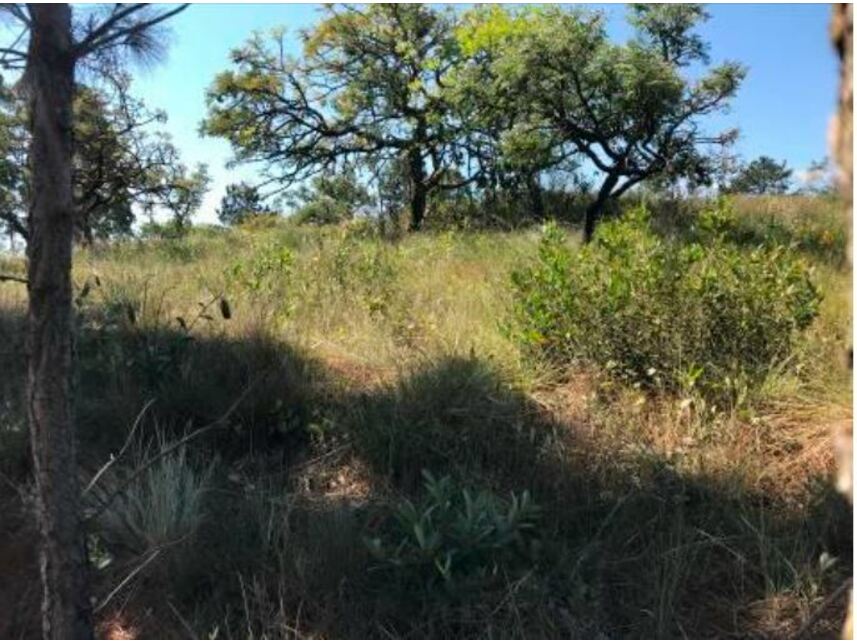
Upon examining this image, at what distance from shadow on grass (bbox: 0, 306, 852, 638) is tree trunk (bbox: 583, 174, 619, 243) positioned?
6.53 metres

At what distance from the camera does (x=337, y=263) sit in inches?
329

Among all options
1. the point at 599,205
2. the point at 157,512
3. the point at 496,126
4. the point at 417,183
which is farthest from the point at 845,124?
the point at 417,183

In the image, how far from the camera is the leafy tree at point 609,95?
11.6 m

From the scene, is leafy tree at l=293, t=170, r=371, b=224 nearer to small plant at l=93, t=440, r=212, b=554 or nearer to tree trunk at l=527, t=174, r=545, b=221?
tree trunk at l=527, t=174, r=545, b=221

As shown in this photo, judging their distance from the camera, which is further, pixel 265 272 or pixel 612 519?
pixel 265 272

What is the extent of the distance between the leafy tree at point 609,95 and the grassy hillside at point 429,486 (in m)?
6.27

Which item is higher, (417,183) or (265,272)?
(417,183)

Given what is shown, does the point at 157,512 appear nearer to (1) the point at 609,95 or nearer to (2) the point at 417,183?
(1) the point at 609,95

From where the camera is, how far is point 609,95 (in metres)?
11.7

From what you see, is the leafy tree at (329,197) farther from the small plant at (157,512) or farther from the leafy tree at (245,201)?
the small plant at (157,512)

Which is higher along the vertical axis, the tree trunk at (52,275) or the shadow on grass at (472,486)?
the tree trunk at (52,275)

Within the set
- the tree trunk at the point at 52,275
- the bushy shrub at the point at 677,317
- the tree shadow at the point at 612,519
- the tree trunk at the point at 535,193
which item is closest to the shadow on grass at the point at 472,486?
the tree shadow at the point at 612,519

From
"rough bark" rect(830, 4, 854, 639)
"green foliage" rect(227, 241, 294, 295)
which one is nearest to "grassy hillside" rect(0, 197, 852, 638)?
"green foliage" rect(227, 241, 294, 295)

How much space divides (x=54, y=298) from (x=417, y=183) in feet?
55.3
